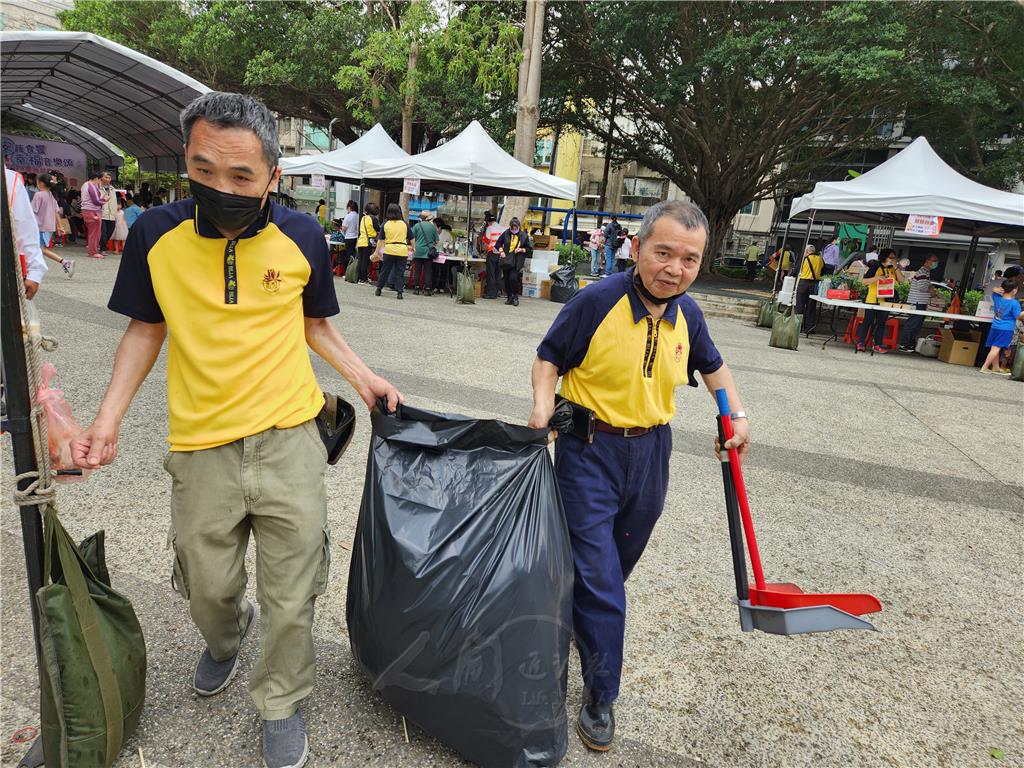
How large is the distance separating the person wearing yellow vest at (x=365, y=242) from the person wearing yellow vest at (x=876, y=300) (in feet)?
28.9

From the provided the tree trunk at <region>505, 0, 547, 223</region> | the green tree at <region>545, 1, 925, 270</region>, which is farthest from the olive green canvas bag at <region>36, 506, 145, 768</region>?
the green tree at <region>545, 1, 925, 270</region>

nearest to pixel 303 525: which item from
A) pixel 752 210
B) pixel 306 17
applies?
pixel 306 17

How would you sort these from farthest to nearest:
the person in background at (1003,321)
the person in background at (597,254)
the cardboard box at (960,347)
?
the person in background at (597,254) → the cardboard box at (960,347) → the person in background at (1003,321)

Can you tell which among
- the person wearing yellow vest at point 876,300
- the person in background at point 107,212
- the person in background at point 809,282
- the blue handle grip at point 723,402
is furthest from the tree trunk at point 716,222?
the blue handle grip at point 723,402

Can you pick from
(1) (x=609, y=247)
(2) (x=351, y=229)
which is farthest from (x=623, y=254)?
(2) (x=351, y=229)

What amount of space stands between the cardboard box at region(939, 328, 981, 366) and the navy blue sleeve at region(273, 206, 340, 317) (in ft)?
37.4

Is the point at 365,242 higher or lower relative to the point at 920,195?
lower

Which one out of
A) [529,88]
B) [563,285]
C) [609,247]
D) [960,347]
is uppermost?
[529,88]

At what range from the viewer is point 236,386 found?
64.4 inches

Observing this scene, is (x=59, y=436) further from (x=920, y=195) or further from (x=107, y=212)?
(x=107, y=212)

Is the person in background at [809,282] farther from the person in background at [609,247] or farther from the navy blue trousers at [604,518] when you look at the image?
the navy blue trousers at [604,518]

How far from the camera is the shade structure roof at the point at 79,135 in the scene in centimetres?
1950

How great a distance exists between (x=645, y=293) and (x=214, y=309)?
1.20 metres

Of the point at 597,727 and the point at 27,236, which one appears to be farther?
the point at 27,236
